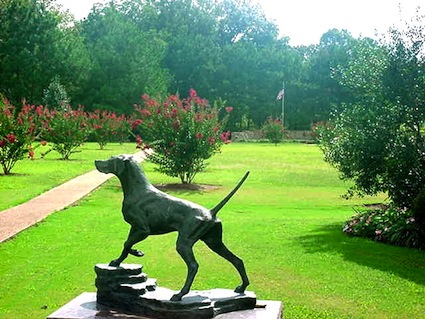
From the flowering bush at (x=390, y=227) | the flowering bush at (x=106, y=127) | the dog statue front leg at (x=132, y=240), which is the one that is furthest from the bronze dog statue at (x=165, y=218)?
the flowering bush at (x=106, y=127)

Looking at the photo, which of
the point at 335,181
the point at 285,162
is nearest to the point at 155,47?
the point at 285,162

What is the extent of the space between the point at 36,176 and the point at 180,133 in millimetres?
5275

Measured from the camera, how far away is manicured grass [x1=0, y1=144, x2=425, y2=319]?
7.34 m

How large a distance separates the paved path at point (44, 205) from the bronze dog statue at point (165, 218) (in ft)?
19.4

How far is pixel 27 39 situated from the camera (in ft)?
169

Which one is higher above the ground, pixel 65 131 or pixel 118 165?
pixel 118 165

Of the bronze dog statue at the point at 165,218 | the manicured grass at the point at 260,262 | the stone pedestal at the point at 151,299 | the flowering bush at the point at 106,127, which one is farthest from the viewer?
the flowering bush at the point at 106,127

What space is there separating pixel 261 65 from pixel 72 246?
58.2 meters

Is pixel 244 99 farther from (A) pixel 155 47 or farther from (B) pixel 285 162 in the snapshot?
(B) pixel 285 162

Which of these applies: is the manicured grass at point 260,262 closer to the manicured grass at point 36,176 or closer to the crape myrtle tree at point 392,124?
the crape myrtle tree at point 392,124

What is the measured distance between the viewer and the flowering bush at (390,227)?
1080cm

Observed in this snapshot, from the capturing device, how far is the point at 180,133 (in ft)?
66.2

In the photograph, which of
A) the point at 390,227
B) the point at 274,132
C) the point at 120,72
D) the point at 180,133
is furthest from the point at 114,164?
the point at 120,72

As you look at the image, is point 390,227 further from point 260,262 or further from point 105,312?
point 105,312
